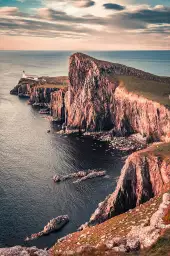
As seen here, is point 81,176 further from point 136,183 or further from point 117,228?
point 117,228

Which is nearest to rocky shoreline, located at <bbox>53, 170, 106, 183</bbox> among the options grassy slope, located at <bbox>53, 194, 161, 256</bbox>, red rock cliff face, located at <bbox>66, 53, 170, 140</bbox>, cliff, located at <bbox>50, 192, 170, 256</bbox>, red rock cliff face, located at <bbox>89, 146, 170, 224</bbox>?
red rock cliff face, located at <bbox>89, 146, 170, 224</bbox>

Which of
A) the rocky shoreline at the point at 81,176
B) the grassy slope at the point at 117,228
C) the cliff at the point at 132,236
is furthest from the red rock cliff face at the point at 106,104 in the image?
the cliff at the point at 132,236

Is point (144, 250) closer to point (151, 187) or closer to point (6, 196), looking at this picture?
Result: point (151, 187)

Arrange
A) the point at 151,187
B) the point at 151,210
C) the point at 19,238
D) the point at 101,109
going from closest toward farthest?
1. the point at 151,210
2. the point at 19,238
3. the point at 151,187
4. the point at 101,109

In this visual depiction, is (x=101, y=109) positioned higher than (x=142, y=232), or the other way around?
(x=101, y=109)

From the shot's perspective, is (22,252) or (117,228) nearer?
(22,252)

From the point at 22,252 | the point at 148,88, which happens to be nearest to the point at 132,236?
the point at 22,252

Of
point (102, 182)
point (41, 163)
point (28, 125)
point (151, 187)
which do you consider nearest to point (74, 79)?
point (28, 125)
